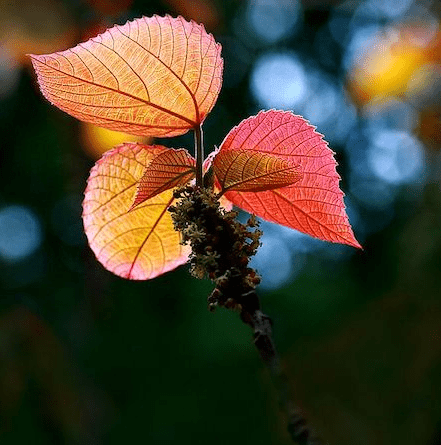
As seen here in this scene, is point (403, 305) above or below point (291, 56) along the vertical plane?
below

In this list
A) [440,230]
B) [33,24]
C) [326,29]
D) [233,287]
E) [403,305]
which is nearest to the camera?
[233,287]

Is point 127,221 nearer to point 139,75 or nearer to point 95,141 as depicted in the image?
point 139,75

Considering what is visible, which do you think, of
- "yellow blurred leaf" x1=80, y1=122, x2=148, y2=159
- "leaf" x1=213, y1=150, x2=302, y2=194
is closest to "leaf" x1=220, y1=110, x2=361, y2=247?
"leaf" x1=213, y1=150, x2=302, y2=194

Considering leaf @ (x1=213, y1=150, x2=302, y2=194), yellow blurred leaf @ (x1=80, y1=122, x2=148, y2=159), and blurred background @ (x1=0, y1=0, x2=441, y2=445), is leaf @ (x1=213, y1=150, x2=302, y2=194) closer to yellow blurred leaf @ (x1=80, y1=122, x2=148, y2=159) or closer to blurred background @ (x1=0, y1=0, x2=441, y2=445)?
blurred background @ (x1=0, y1=0, x2=441, y2=445)

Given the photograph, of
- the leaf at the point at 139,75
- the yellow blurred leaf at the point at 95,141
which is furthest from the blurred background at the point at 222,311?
the leaf at the point at 139,75

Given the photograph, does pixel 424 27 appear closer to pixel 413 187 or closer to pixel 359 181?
pixel 413 187

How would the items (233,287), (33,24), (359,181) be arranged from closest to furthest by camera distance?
(233,287) < (33,24) < (359,181)

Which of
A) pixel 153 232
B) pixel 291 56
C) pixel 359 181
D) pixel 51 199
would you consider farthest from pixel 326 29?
pixel 153 232
